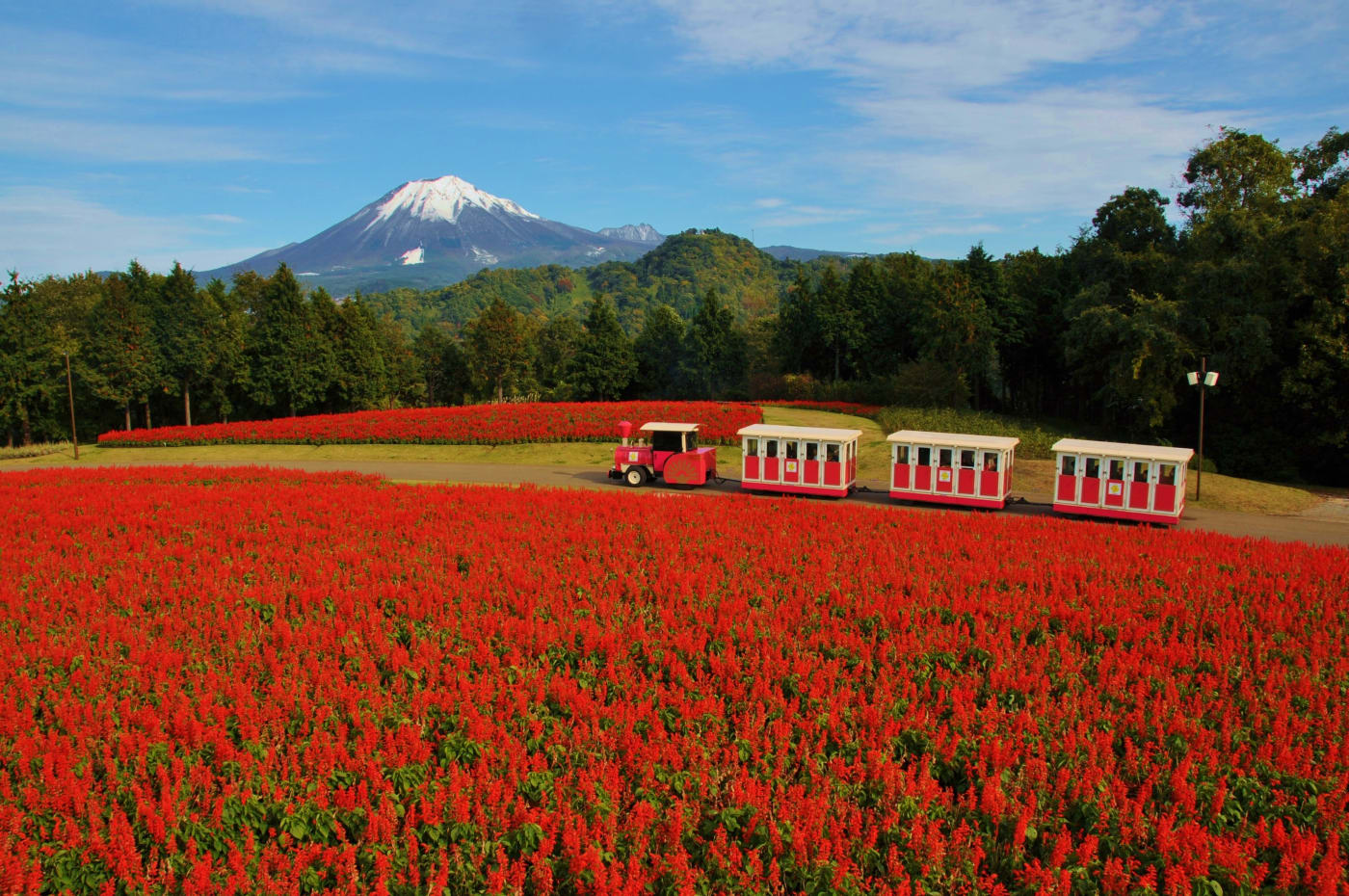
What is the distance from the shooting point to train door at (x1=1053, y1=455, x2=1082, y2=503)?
20.4 meters

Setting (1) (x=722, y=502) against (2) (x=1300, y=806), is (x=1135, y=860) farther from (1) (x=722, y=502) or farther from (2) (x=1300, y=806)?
(1) (x=722, y=502)

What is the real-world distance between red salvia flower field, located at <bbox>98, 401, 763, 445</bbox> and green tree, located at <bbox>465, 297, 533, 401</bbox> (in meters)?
23.8

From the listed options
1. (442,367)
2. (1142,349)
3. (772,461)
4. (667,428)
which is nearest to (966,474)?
(772,461)

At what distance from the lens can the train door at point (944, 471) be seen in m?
21.5

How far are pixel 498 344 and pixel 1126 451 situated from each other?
52.0 m

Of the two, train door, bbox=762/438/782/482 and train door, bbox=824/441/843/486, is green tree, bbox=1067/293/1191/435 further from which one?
train door, bbox=762/438/782/482

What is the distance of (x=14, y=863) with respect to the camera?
5.40 m

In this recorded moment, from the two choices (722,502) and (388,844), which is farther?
(722,502)

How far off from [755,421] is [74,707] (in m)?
29.4

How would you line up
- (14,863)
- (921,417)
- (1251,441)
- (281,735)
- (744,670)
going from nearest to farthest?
(14,863)
(281,735)
(744,670)
(1251,441)
(921,417)

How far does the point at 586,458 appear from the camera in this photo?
31812mm

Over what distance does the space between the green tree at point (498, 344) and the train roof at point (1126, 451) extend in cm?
4814

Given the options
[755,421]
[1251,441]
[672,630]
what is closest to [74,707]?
[672,630]

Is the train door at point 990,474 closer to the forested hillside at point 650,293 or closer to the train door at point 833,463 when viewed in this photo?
the train door at point 833,463
